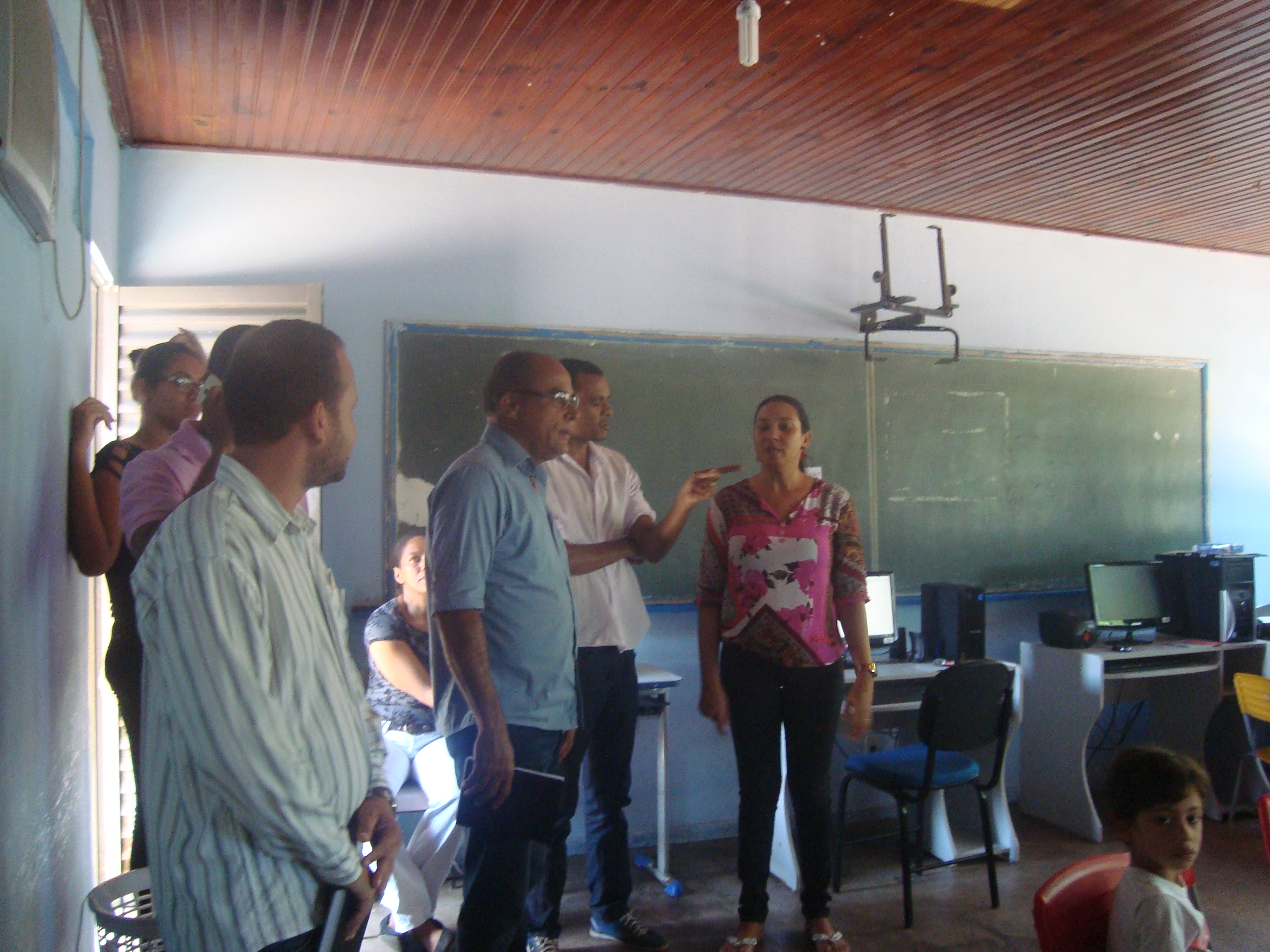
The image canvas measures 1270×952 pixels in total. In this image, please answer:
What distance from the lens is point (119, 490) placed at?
6.66 feet

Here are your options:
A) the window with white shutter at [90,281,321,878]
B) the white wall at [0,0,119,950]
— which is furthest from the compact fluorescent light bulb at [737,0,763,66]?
the window with white shutter at [90,281,321,878]

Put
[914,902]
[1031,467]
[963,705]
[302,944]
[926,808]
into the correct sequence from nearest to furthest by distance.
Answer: [302,944] → [963,705] → [914,902] → [926,808] → [1031,467]

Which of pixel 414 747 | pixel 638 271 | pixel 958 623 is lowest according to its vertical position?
pixel 414 747

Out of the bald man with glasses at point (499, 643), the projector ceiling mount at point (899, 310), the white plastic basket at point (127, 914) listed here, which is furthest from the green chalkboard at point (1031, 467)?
the white plastic basket at point (127, 914)

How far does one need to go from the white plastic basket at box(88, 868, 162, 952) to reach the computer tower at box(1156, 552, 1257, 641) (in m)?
4.26

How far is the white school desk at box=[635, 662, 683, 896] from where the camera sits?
11.1 ft

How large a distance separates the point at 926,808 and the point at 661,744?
1.16 meters

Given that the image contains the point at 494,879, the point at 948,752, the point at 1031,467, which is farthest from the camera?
the point at 1031,467

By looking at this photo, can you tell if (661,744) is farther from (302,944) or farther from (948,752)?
(302,944)

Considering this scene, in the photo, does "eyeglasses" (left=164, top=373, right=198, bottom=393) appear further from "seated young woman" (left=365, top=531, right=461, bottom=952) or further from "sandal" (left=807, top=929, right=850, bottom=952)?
"sandal" (left=807, top=929, right=850, bottom=952)

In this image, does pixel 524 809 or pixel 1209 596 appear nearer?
pixel 524 809

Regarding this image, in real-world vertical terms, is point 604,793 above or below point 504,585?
below

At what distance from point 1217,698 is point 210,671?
449 cm

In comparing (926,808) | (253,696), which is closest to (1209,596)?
(926,808)
